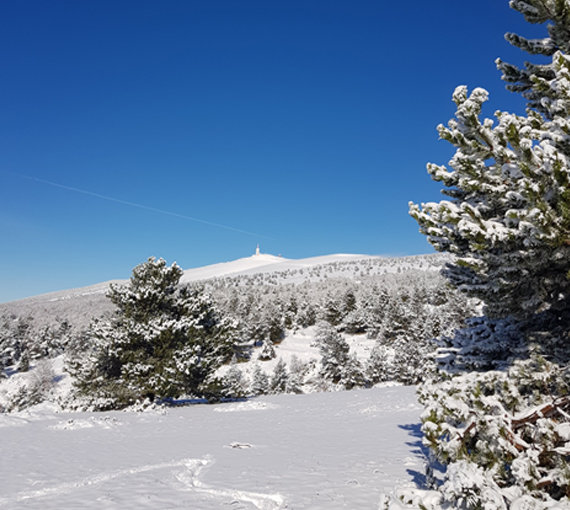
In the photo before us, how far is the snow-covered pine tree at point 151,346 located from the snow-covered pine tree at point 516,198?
1572 cm

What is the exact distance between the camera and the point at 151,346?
20.1 m

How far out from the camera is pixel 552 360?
5766mm

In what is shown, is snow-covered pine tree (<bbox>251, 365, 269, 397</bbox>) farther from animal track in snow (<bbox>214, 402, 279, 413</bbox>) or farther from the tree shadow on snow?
the tree shadow on snow

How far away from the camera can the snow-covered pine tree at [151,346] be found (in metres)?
18.7

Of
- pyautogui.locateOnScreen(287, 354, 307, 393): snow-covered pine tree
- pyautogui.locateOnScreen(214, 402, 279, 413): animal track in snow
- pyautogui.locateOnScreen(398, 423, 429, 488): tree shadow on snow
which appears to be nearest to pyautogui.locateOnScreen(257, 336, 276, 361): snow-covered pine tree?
pyautogui.locateOnScreen(287, 354, 307, 393): snow-covered pine tree

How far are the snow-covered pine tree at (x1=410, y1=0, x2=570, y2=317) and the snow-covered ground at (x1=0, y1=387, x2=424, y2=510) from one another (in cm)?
420

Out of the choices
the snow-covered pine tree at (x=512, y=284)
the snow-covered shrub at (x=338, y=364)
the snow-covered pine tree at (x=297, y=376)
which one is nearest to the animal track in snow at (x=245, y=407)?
the snow-covered pine tree at (x=512, y=284)

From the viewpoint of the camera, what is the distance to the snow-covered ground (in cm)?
677

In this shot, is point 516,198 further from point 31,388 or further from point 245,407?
point 31,388

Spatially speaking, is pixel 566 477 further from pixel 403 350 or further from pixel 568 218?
pixel 403 350

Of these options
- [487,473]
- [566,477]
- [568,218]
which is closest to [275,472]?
[487,473]

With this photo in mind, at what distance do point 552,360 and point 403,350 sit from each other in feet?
116

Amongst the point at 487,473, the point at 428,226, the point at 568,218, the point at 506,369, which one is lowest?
the point at 487,473

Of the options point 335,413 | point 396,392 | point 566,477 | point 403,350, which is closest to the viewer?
point 566,477
